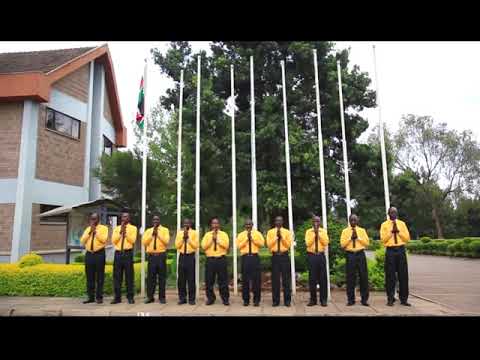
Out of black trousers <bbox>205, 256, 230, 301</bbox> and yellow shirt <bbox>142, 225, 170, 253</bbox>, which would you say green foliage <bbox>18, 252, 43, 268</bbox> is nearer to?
yellow shirt <bbox>142, 225, 170, 253</bbox>

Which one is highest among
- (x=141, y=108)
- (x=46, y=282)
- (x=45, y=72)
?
(x=45, y=72)

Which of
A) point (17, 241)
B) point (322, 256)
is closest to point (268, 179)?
point (322, 256)

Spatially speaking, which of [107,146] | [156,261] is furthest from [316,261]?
[107,146]

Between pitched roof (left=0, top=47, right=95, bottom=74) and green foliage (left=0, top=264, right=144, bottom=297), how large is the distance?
9016 mm

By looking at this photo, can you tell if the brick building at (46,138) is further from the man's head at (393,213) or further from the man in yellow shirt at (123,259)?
the man's head at (393,213)

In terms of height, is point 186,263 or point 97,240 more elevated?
point 97,240

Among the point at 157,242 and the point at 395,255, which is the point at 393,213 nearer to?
the point at 395,255

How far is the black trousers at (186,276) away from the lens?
8578mm

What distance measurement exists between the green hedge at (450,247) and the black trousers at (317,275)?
66.5 feet

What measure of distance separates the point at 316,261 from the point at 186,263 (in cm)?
284

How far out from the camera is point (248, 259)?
844cm

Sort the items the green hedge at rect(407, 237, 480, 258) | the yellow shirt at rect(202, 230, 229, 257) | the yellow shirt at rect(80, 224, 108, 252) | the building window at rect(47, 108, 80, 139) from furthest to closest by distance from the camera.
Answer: the green hedge at rect(407, 237, 480, 258) → the building window at rect(47, 108, 80, 139) → the yellow shirt at rect(80, 224, 108, 252) → the yellow shirt at rect(202, 230, 229, 257)

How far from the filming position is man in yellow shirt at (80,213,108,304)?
28.4ft

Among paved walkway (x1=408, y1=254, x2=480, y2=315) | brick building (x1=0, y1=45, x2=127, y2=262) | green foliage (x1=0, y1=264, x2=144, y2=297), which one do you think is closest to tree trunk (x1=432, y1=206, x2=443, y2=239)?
paved walkway (x1=408, y1=254, x2=480, y2=315)
